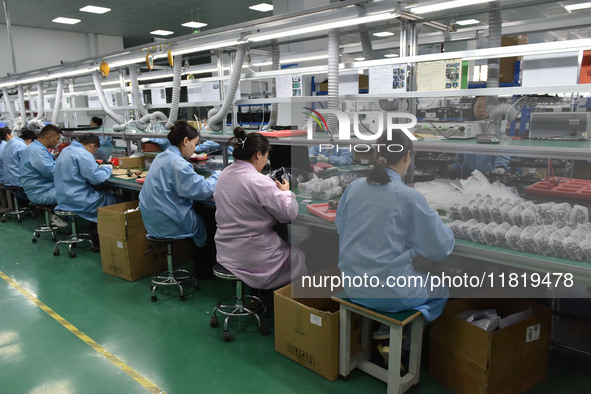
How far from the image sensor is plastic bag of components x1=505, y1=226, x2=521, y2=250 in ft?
5.95

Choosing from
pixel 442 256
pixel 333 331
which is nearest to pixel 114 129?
pixel 333 331

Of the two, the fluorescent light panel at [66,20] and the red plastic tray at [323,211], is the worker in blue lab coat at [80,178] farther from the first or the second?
the fluorescent light panel at [66,20]

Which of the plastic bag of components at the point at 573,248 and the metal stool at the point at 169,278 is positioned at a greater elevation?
the plastic bag of components at the point at 573,248

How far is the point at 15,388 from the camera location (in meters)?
2.17

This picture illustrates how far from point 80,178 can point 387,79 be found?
304cm

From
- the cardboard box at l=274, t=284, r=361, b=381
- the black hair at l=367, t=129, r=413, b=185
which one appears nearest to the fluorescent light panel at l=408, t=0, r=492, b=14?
the black hair at l=367, t=129, r=413, b=185

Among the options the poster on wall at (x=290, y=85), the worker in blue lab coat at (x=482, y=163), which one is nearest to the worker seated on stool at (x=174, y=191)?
the poster on wall at (x=290, y=85)

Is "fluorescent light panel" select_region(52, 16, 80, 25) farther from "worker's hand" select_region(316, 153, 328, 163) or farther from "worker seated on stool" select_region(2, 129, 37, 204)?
"worker's hand" select_region(316, 153, 328, 163)

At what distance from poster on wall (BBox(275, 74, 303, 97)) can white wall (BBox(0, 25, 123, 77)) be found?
8.02 metres

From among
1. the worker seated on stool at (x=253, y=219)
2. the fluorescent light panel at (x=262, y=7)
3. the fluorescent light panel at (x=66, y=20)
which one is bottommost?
the worker seated on stool at (x=253, y=219)

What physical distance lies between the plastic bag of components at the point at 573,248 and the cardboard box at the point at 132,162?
4.18 meters

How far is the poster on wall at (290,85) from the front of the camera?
324 centimetres

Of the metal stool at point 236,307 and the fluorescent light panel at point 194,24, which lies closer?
the metal stool at point 236,307

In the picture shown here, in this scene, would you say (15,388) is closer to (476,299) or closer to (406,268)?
(406,268)
